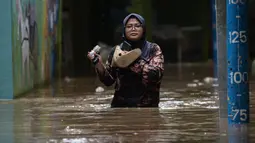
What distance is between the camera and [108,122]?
8.50 meters

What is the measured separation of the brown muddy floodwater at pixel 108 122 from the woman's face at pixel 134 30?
98cm

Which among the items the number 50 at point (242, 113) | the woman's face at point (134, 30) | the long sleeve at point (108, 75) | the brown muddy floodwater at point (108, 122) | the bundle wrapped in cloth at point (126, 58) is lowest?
the brown muddy floodwater at point (108, 122)

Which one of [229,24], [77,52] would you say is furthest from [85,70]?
[229,24]

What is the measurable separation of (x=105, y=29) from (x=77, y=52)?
284 centimetres

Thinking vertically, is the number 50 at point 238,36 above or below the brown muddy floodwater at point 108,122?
above

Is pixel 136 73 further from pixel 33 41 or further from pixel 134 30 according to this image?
pixel 33 41

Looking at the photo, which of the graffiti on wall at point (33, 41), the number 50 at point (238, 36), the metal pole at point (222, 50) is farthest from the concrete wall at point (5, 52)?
the number 50 at point (238, 36)

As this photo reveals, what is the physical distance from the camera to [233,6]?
310 inches

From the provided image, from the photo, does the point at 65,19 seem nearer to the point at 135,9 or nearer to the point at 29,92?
the point at 135,9

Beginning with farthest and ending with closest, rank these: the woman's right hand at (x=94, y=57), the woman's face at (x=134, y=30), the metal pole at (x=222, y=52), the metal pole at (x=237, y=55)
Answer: the woman's face at (x=134, y=30)
the woman's right hand at (x=94, y=57)
the metal pole at (x=222, y=52)
the metal pole at (x=237, y=55)

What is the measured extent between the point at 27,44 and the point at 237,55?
7.97 m

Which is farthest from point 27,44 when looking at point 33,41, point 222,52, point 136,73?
point 222,52

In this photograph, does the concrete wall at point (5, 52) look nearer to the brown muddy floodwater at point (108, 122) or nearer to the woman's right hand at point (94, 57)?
the brown muddy floodwater at point (108, 122)

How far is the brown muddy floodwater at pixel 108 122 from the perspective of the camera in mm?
7246
